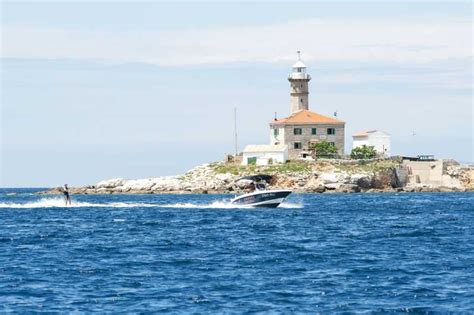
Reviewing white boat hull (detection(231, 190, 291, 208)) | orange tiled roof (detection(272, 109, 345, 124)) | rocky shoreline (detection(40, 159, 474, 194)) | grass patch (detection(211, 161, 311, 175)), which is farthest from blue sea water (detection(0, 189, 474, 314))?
orange tiled roof (detection(272, 109, 345, 124))

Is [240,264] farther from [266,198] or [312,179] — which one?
[312,179]

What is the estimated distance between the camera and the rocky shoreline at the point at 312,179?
134 metres

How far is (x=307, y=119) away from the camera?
14488 centimetres

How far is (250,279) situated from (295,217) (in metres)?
37.2

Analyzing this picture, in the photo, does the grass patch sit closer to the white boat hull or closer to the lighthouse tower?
the lighthouse tower

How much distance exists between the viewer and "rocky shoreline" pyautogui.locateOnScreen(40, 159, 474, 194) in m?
134

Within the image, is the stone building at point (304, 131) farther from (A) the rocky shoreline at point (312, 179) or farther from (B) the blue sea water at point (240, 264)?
(B) the blue sea water at point (240, 264)

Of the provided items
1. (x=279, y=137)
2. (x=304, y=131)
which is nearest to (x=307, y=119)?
(x=304, y=131)

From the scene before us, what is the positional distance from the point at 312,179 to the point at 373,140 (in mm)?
19477

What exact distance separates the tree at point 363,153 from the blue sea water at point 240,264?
66.6 metres

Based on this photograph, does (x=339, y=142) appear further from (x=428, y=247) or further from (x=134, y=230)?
(x=428, y=247)

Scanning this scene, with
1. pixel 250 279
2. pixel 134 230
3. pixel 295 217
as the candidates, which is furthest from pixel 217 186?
pixel 250 279

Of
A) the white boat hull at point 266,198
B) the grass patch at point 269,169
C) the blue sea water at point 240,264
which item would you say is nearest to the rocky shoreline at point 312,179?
the grass patch at point 269,169

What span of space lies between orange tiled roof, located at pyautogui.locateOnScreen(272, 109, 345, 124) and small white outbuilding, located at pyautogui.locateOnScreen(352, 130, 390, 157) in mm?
4962
